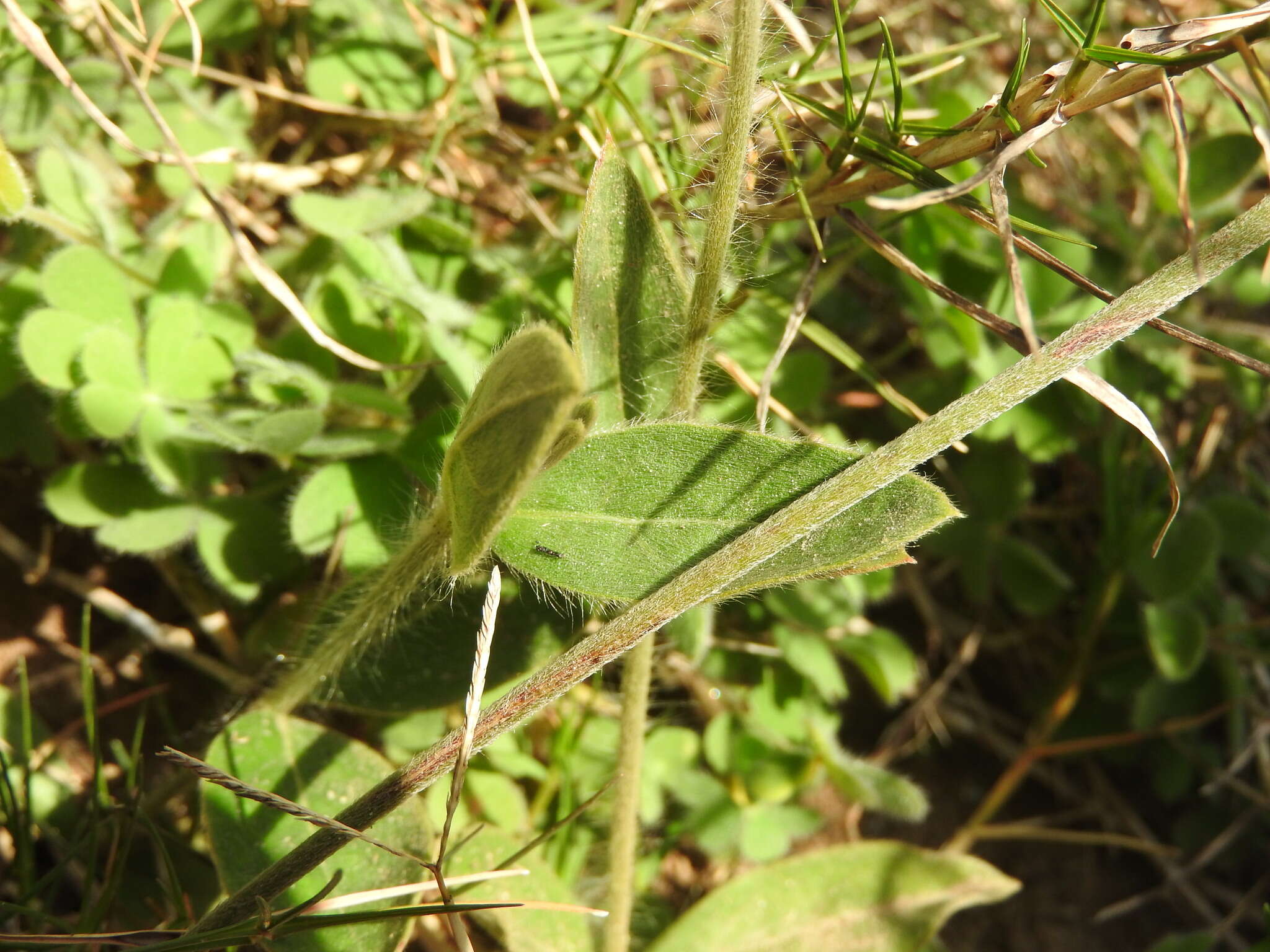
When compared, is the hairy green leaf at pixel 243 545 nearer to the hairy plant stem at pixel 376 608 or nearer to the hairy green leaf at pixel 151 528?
the hairy green leaf at pixel 151 528

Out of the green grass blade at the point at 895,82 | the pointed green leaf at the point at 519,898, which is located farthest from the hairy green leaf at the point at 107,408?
the green grass blade at the point at 895,82

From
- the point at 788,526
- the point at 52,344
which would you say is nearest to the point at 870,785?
Answer: the point at 788,526

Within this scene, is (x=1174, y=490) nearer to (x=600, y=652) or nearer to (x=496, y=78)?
(x=600, y=652)

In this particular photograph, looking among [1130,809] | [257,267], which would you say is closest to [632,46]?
[257,267]

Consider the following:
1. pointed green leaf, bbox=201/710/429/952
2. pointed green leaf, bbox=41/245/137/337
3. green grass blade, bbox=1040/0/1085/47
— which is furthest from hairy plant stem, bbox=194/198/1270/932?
pointed green leaf, bbox=41/245/137/337

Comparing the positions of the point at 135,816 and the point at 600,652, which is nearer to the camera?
the point at 600,652

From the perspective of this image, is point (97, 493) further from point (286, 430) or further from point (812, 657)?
point (812, 657)
